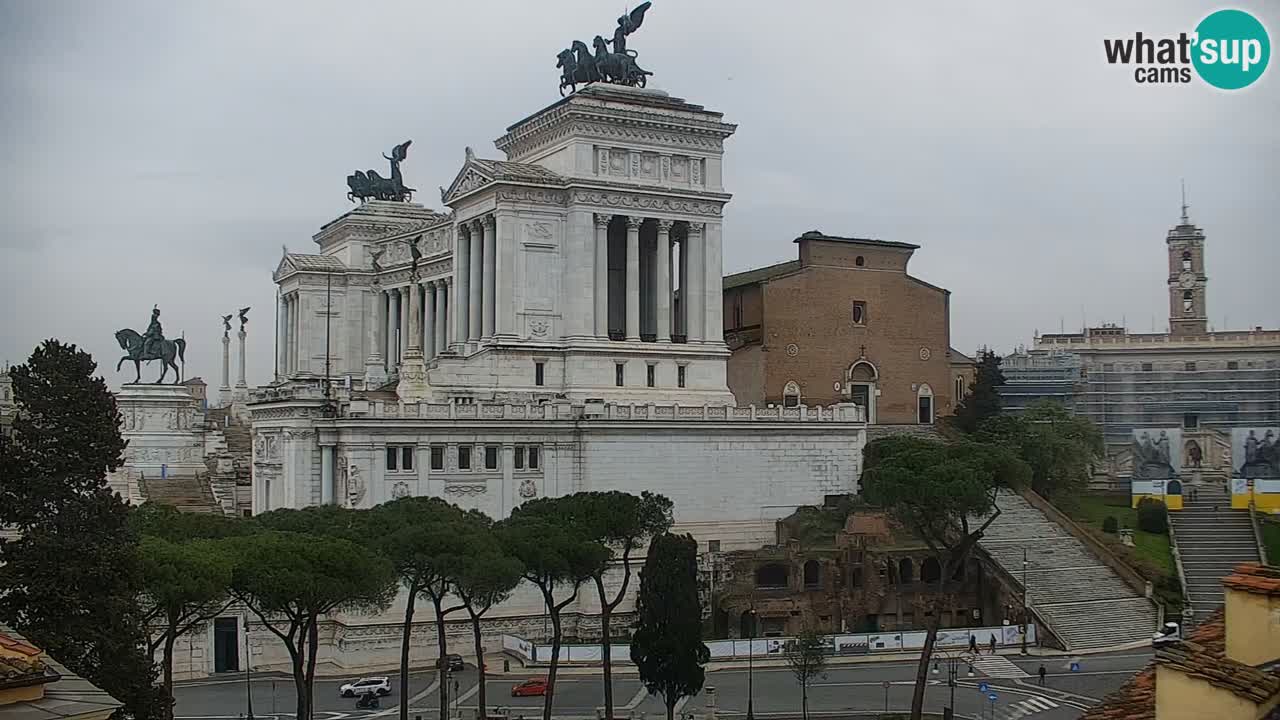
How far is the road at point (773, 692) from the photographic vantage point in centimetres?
4791

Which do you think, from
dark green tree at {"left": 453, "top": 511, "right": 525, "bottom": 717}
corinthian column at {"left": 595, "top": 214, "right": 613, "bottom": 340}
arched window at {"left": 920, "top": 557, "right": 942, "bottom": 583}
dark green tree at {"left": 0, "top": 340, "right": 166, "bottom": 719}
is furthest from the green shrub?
dark green tree at {"left": 0, "top": 340, "right": 166, "bottom": 719}

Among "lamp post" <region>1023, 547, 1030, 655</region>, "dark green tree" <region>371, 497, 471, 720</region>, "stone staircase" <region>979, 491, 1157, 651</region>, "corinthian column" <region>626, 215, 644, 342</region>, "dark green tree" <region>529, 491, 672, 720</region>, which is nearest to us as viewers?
"dark green tree" <region>371, 497, 471, 720</region>

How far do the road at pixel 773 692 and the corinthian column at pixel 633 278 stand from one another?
69.2ft

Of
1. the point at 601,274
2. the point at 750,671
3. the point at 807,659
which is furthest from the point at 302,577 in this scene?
the point at 601,274

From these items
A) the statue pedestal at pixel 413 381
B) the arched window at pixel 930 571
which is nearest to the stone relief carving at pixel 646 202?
the statue pedestal at pixel 413 381

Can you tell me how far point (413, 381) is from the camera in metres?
61.8

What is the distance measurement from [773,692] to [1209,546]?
29727 millimetres

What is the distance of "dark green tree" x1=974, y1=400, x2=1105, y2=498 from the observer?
75562 millimetres

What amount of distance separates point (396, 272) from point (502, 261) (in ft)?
90.3

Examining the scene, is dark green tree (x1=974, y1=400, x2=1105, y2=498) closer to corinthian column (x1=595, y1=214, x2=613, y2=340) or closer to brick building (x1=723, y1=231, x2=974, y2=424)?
brick building (x1=723, y1=231, x2=974, y2=424)

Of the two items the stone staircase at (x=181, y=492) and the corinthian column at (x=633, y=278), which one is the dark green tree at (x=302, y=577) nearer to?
the corinthian column at (x=633, y=278)

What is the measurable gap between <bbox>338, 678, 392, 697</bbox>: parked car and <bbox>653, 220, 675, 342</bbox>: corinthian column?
26.5m

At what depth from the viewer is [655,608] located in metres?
44.4

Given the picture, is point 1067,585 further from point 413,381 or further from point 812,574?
point 413,381
